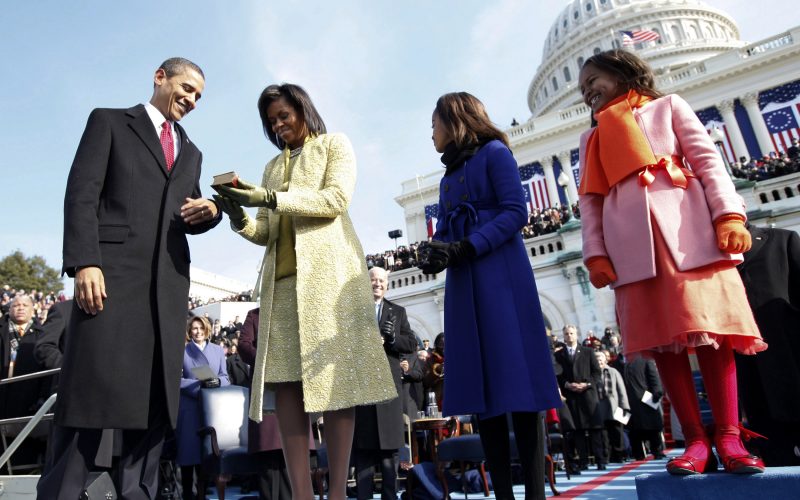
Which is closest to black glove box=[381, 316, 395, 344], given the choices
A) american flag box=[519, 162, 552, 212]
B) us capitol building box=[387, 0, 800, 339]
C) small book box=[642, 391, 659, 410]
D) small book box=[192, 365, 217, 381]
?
small book box=[192, 365, 217, 381]

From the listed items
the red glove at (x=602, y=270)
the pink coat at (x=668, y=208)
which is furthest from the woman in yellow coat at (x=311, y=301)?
the pink coat at (x=668, y=208)

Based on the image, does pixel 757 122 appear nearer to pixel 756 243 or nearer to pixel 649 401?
pixel 649 401

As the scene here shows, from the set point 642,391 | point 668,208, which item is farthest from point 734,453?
point 642,391

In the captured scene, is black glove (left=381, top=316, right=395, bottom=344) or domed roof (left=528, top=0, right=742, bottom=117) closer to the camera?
black glove (left=381, top=316, right=395, bottom=344)

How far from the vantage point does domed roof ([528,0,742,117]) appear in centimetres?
4966

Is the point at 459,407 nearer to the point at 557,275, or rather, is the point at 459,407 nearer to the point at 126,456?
the point at 126,456

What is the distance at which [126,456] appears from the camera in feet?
6.86

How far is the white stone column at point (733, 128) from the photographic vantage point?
29.8m

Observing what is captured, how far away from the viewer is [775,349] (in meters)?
3.08

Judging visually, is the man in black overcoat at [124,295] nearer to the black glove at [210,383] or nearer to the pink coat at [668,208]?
the pink coat at [668,208]

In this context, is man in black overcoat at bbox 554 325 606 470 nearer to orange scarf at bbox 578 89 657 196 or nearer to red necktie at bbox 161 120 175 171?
orange scarf at bbox 578 89 657 196

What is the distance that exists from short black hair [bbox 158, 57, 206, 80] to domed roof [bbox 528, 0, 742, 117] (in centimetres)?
5257

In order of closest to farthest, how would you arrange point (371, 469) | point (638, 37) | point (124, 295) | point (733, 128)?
point (124, 295) < point (371, 469) < point (733, 128) < point (638, 37)

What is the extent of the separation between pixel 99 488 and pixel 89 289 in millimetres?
754
